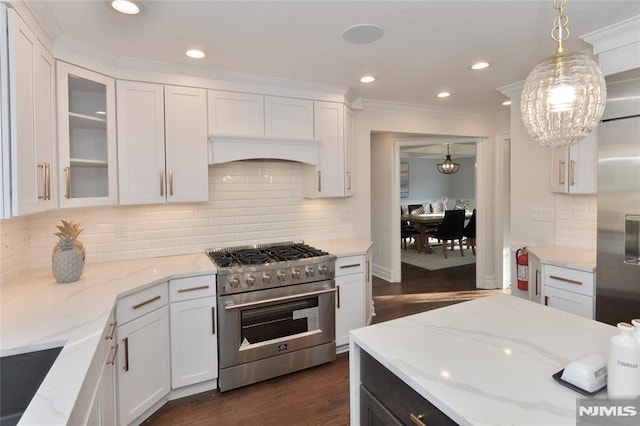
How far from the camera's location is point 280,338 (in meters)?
2.71

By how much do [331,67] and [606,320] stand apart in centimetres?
262

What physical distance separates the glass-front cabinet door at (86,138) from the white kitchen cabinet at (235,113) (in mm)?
698

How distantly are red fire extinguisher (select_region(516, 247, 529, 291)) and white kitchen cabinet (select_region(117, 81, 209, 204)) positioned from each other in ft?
9.49

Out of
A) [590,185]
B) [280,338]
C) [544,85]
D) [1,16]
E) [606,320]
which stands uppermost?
[1,16]

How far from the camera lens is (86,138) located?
236 cm

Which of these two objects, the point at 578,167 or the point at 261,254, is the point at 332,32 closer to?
the point at 261,254

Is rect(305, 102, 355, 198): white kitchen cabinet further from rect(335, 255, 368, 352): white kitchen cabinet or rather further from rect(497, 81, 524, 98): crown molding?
rect(497, 81, 524, 98): crown molding

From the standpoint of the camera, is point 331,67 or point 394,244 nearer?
point 331,67

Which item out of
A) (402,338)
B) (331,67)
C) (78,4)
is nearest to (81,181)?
(78,4)

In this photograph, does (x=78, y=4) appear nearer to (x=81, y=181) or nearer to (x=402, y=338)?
(x=81, y=181)

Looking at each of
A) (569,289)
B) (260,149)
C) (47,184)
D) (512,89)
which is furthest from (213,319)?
(512,89)

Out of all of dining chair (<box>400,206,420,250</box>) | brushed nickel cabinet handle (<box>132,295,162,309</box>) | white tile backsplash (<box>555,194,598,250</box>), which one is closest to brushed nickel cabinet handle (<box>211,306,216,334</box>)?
brushed nickel cabinet handle (<box>132,295,162,309</box>)

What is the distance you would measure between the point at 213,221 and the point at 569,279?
112 inches

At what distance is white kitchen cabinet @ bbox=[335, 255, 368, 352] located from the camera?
300 centimetres
